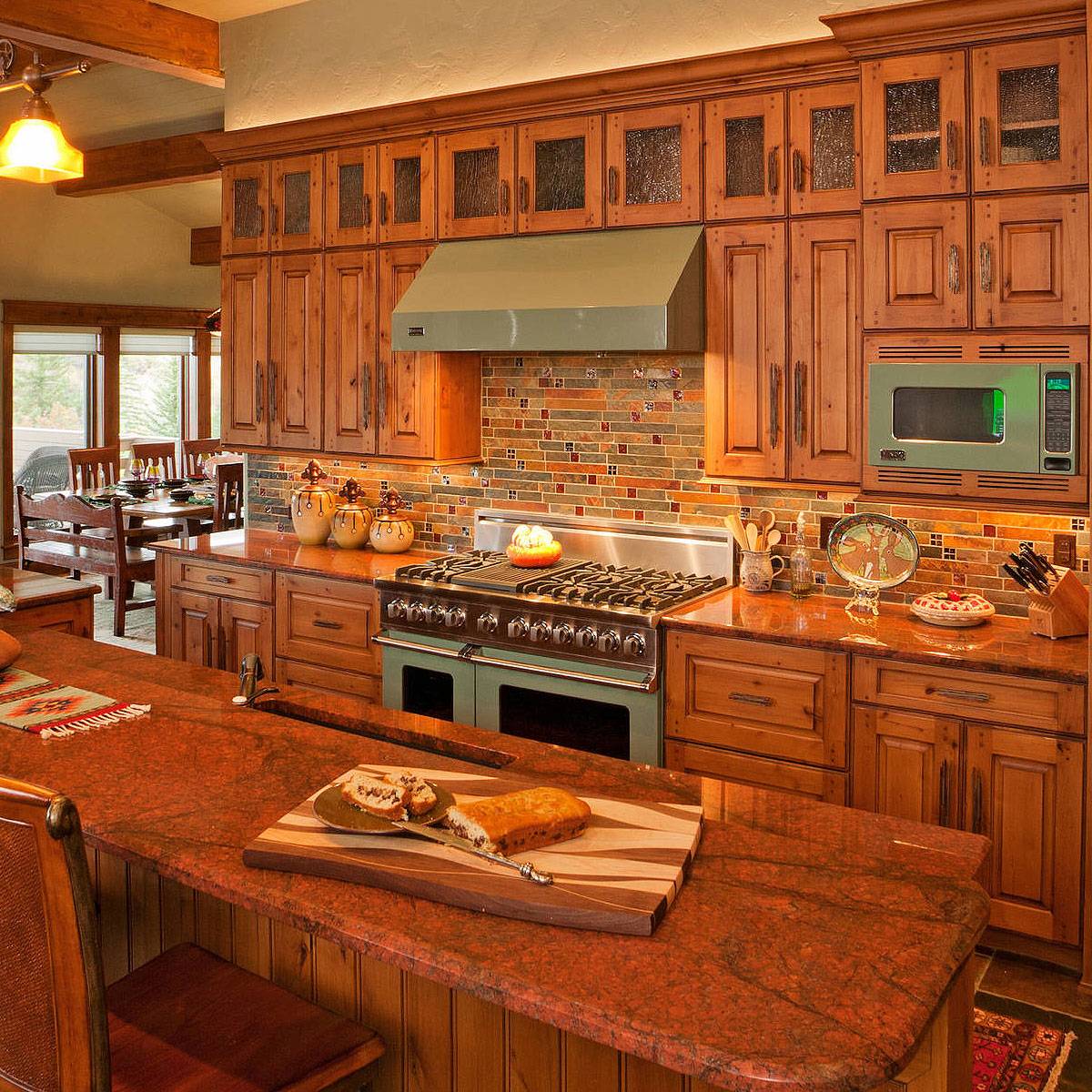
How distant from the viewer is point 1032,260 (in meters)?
3.32

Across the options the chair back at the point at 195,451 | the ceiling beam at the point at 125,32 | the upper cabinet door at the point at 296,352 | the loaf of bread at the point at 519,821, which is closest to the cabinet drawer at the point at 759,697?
the loaf of bread at the point at 519,821

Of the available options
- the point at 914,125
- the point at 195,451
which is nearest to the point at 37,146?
the point at 914,125

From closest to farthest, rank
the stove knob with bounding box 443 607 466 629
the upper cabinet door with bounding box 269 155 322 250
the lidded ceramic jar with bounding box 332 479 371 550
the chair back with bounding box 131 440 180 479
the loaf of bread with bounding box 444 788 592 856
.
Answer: the loaf of bread with bounding box 444 788 592 856, the stove knob with bounding box 443 607 466 629, the upper cabinet door with bounding box 269 155 322 250, the lidded ceramic jar with bounding box 332 479 371 550, the chair back with bounding box 131 440 180 479

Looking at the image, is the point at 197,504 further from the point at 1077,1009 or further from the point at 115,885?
Result: the point at 1077,1009

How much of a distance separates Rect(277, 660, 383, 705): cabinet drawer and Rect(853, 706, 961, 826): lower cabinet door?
1965 millimetres

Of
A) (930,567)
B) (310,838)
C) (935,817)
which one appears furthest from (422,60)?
(310,838)

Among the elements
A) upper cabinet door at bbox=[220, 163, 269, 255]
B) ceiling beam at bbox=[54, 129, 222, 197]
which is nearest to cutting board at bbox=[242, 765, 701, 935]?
upper cabinet door at bbox=[220, 163, 269, 255]

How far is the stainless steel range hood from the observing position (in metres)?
3.86

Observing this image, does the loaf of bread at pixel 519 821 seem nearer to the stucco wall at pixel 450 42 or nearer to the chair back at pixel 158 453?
the stucco wall at pixel 450 42

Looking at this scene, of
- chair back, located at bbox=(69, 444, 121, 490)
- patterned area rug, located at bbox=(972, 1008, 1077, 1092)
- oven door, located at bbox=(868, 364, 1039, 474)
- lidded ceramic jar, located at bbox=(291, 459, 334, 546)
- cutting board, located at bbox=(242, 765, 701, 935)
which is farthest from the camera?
chair back, located at bbox=(69, 444, 121, 490)

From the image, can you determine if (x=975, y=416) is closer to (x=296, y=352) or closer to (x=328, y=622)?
(x=328, y=622)

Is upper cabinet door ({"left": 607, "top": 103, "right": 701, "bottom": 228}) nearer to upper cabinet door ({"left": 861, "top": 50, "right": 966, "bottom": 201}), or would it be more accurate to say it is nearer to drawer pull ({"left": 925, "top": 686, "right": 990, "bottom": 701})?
upper cabinet door ({"left": 861, "top": 50, "right": 966, "bottom": 201})

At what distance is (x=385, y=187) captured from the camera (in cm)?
479

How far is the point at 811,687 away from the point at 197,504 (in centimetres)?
555
